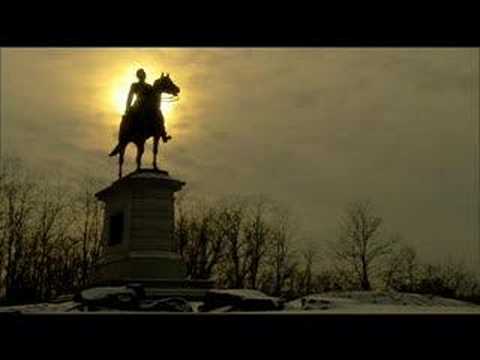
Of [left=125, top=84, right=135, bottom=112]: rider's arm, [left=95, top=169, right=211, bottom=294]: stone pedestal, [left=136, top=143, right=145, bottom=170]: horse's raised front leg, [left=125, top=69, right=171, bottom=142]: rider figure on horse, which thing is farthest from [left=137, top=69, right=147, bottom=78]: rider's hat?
[left=95, top=169, right=211, bottom=294]: stone pedestal

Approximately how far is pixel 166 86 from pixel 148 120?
3.13 feet

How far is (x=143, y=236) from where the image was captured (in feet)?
52.7

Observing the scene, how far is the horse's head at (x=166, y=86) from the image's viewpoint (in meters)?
16.5

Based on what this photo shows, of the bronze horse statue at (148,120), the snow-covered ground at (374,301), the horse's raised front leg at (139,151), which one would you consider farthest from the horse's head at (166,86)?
the snow-covered ground at (374,301)

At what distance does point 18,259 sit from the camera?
39.3 meters

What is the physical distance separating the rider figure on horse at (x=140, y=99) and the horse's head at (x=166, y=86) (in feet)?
0.84

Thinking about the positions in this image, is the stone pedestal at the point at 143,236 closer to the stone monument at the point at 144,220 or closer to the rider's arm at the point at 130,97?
the stone monument at the point at 144,220

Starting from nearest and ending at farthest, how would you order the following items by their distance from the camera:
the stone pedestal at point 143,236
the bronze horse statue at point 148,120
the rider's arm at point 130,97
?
the stone pedestal at point 143,236 < the bronze horse statue at point 148,120 < the rider's arm at point 130,97

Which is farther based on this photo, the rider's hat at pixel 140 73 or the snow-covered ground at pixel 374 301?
the rider's hat at pixel 140 73

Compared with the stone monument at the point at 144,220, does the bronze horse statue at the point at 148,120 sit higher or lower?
higher

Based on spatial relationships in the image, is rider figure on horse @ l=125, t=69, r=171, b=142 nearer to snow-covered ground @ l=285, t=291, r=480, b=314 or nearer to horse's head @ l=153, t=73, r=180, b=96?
horse's head @ l=153, t=73, r=180, b=96
